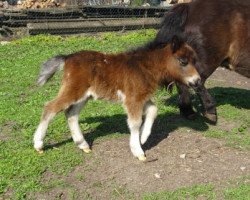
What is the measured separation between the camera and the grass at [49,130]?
5.42 m

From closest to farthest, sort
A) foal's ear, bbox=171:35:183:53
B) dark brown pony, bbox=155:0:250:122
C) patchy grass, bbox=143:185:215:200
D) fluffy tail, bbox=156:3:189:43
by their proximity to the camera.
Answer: patchy grass, bbox=143:185:215:200
foal's ear, bbox=171:35:183:53
fluffy tail, bbox=156:3:189:43
dark brown pony, bbox=155:0:250:122

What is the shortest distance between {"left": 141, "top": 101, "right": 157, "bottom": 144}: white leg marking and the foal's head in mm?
520

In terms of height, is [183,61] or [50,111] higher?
[183,61]

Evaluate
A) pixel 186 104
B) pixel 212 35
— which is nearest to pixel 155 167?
pixel 186 104

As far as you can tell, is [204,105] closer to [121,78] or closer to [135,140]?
[135,140]

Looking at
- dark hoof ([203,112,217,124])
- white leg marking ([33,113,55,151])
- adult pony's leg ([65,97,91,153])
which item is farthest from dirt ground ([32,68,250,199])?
dark hoof ([203,112,217,124])

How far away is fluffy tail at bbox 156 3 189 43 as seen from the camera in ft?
23.0

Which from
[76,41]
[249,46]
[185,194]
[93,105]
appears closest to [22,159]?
[185,194]

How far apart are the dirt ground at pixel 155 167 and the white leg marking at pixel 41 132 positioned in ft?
1.67

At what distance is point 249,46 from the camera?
7664 mm

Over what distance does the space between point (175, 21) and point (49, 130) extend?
2.45m

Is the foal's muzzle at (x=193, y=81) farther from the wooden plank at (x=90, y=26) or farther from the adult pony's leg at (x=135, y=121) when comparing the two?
the wooden plank at (x=90, y=26)

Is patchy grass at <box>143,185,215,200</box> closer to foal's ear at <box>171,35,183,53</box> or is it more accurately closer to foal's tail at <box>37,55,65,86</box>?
foal's ear at <box>171,35,183,53</box>

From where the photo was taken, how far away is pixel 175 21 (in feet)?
23.8
